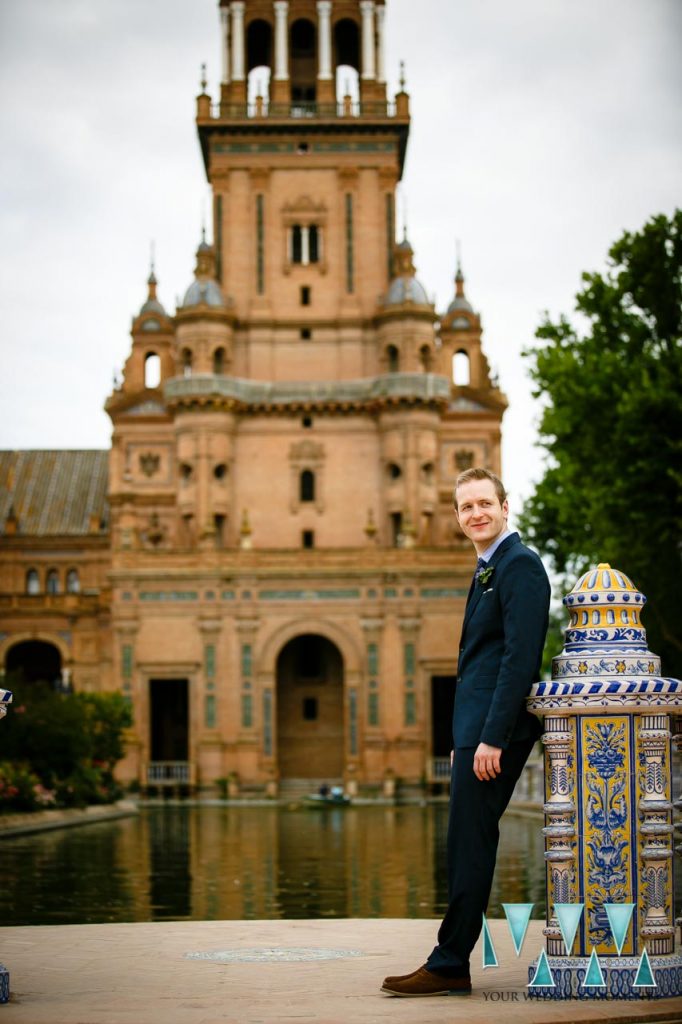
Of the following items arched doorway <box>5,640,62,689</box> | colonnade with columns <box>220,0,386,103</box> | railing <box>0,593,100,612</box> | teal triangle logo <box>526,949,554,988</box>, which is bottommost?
teal triangle logo <box>526,949,554,988</box>

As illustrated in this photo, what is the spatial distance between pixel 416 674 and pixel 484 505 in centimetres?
5595

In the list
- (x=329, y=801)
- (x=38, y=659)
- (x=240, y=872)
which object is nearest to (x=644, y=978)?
(x=240, y=872)

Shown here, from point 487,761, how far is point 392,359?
6125 centimetres

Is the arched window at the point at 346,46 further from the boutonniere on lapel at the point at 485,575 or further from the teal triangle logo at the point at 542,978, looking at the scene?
the teal triangle logo at the point at 542,978

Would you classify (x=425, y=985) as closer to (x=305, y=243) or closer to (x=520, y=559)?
(x=520, y=559)

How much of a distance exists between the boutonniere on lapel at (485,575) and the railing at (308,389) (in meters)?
58.5

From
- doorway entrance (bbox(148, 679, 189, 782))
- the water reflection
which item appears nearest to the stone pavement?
the water reflection

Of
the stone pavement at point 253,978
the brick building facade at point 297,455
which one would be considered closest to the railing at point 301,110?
the brick building facade at point 297,455

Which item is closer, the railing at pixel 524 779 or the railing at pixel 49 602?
the railing at pixel 524 779

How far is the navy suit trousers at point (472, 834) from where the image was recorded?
28.7 ft

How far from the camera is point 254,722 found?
64562mm

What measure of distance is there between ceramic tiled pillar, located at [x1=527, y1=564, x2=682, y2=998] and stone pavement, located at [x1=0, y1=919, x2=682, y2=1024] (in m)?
0.41

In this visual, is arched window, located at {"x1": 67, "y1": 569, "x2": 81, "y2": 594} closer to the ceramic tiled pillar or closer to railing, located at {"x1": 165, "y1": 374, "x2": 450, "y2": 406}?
railing, located at {"x1": 165, "y1": 374, "x2": 450, "y2": 406}

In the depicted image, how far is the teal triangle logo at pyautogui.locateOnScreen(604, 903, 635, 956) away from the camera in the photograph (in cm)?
835
